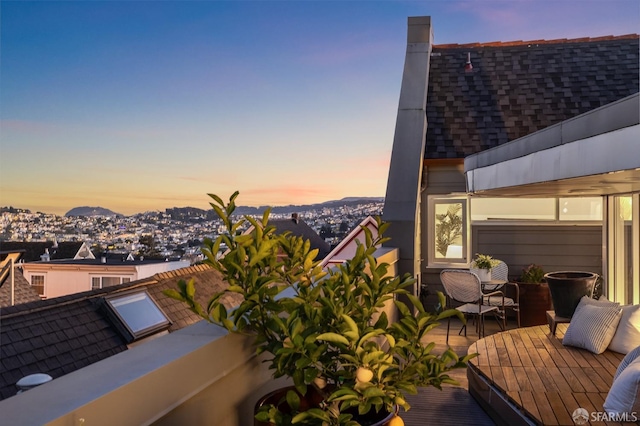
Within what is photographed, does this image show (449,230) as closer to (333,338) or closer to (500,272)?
(500,272)

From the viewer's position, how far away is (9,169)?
1889 cm

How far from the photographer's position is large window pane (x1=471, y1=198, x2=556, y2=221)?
8469mm

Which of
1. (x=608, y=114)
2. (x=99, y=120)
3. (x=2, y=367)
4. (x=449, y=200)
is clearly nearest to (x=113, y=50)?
(x=99, y=120)

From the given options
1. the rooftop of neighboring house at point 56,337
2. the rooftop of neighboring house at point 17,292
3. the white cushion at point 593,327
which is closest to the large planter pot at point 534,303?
the white cushion at point 593,327

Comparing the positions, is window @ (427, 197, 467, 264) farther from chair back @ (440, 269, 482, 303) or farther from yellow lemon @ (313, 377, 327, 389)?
yellow lemon @ (313, 377, 327, 389)

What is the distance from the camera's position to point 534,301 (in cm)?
770

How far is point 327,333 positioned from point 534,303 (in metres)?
7.15

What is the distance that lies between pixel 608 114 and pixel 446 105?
682 cm

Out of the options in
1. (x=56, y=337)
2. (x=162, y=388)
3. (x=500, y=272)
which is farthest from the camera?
(x=56, y=337)

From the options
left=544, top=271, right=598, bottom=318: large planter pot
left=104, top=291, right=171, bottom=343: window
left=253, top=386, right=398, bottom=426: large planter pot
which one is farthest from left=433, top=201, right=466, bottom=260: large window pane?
left=253, top=386, right=398, bottom=426: large planter pot

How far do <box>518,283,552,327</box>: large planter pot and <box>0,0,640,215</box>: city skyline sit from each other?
5516 millimetres

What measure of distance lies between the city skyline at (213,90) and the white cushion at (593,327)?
6796mm

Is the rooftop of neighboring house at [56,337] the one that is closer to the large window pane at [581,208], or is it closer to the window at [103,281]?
the large window pane at [581,208]

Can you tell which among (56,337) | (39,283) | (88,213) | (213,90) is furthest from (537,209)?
(39,283)
